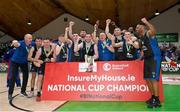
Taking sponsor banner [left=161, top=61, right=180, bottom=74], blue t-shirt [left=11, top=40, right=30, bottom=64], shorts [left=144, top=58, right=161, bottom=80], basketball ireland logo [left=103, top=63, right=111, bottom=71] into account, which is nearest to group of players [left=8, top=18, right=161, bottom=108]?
blue t-shirt [left=11, top=40, right=30, bottom=64]

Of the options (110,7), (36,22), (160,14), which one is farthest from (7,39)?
(160,14)

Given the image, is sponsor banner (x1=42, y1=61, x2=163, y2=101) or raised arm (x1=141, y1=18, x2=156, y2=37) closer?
raised arm (x1=141, y1=18, x2=156, y2=37)

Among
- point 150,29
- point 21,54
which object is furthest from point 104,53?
point 21,54

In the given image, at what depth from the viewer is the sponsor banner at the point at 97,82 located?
721 centimetres

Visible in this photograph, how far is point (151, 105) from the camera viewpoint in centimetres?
648

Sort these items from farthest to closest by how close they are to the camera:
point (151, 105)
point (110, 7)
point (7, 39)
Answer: point (7, 39), point (110, 7), point (151, 105)

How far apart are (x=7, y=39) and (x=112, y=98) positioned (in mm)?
19634

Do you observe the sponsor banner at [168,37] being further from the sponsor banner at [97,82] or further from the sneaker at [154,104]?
the sneaker at [154,104]

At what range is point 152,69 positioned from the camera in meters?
6.57

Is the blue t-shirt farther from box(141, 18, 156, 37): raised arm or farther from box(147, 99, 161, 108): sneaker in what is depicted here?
box(147, 99, 161, 108): sneaker

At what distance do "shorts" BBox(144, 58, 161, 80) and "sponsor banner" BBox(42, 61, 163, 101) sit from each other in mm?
577

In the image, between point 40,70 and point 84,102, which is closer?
point 84,102

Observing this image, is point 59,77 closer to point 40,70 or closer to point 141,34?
point 40,70

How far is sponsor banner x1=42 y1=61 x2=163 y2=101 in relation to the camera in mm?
7207
